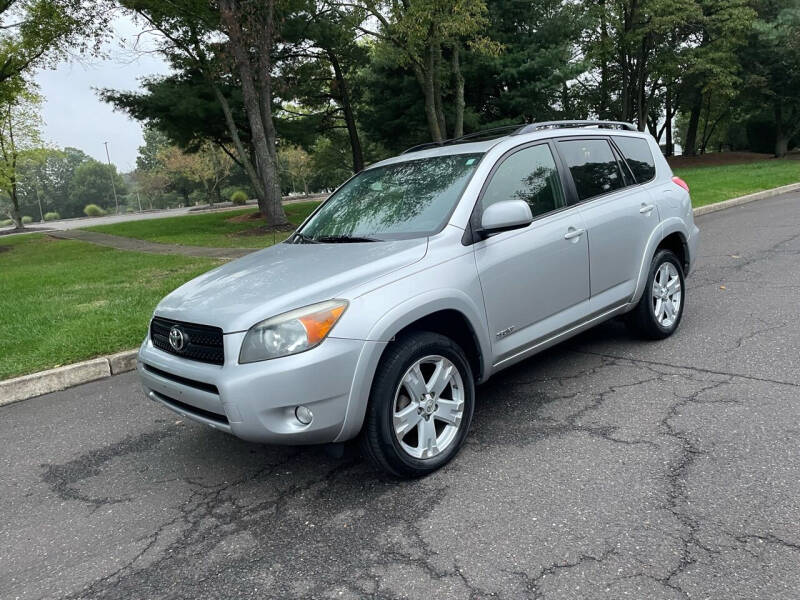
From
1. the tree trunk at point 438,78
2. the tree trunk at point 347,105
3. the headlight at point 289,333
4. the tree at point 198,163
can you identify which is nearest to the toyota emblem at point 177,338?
the headlight at point 289,333

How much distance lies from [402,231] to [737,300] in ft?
13.9

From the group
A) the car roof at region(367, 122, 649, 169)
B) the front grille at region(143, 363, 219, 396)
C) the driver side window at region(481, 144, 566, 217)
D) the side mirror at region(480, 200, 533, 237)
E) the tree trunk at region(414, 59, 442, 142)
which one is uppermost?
the tree trunk at region(414, 59, 442, 142)

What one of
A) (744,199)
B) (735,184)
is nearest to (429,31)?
(744,199)

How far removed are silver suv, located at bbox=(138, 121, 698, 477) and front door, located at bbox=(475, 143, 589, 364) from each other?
12mm

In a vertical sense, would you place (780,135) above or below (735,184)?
above

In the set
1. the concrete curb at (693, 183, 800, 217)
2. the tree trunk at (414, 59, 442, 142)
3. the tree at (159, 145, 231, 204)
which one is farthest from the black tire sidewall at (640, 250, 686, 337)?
the tree at (159, 145, 231, 204)

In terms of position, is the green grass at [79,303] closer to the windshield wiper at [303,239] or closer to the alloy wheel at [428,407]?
the windshield wiper at [303,239]

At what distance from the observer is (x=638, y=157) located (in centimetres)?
507

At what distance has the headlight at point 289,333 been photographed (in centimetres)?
281

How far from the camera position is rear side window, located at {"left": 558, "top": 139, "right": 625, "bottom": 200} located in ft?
14.3

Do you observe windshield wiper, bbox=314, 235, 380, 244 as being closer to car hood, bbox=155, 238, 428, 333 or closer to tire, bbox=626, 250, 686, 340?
car hood, bbox=155, 238, 428, 333

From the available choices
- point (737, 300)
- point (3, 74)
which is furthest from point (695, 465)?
point (3, 74)

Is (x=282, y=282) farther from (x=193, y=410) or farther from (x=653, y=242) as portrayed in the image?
(x=653, y=242)

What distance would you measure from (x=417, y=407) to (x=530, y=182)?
1.83 meters
